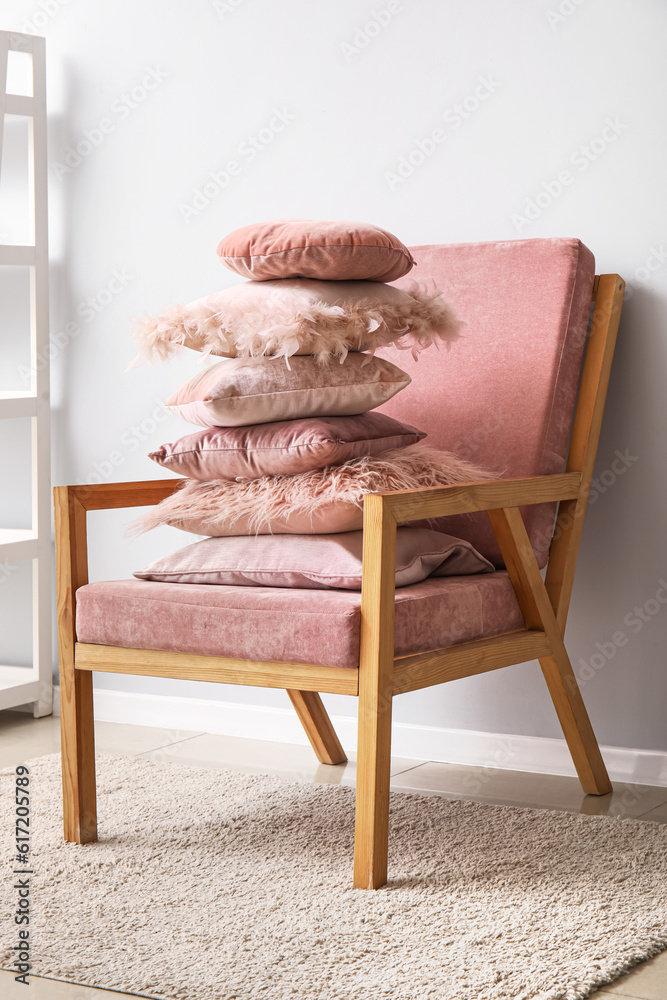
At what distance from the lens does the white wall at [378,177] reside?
2123mm

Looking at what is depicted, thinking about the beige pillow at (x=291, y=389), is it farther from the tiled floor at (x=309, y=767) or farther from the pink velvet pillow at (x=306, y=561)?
the tiled floor at (x=309, y=767)

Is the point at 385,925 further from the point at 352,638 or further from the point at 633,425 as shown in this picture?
the point at 633,425

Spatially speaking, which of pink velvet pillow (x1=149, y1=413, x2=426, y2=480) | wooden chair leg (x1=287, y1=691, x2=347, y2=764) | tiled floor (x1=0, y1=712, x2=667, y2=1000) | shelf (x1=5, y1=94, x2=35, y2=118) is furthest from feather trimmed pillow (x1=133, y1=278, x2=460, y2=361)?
shelf (x1=5, y1=94, x2=35, y2=118)

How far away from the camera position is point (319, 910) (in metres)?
1.47

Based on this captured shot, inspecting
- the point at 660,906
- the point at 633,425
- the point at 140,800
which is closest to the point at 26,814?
the point at 140,800

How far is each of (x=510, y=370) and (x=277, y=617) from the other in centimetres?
73

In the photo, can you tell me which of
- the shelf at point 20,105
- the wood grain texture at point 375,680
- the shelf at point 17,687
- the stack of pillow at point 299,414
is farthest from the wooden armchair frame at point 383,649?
the shelf at point 20,105

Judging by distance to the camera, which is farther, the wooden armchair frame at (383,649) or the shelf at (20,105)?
the shelf at (20,105)

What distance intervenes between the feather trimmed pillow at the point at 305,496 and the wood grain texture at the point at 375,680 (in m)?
0.17

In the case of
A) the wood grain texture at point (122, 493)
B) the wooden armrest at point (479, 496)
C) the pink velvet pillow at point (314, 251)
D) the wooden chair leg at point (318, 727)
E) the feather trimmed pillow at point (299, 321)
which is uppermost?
the pink velvet pillow at point (314, 251)

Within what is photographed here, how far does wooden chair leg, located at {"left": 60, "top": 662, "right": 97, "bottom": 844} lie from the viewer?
1783 mm

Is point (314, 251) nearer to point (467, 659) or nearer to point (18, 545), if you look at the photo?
point (467, 659)

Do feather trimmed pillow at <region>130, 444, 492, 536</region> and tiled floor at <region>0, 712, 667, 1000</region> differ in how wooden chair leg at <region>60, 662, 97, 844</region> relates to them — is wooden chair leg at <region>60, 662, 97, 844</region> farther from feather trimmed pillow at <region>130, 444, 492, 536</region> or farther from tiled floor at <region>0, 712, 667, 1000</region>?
tiled floor at <region>0, 712, 667, 1000</region>

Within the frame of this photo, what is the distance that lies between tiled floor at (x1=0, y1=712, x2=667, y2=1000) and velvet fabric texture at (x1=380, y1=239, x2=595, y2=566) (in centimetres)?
47
